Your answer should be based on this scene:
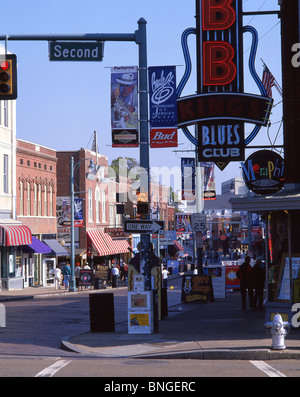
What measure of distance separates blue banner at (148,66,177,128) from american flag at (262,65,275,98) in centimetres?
452

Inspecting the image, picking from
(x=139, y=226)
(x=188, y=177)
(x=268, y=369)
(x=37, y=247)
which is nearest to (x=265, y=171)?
(x=139, y=226)

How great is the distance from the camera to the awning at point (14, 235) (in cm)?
4322

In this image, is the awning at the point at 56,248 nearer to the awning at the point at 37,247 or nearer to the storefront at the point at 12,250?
the awning at the point at 37,247

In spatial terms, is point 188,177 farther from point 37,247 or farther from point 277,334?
point 277,334

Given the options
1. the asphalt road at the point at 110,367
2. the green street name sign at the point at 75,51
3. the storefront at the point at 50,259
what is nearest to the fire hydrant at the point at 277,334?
the asphalt road at the point at 110,367

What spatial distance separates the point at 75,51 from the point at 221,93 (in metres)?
6.74

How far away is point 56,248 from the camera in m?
54.4

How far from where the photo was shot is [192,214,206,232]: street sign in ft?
112

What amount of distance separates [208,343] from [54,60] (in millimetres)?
7275

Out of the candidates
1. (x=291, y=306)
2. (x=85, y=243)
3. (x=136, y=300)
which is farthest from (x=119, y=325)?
(x=85, y=243)

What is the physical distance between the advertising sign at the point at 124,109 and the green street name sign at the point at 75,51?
201 cm

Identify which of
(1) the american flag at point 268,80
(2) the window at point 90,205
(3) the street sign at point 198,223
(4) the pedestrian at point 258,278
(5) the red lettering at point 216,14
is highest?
(5) the red lettering at point 216,14

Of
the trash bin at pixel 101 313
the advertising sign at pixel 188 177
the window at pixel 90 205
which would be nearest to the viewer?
the trash bin at pixel 101 313

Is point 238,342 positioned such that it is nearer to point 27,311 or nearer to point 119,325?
point 119,325
